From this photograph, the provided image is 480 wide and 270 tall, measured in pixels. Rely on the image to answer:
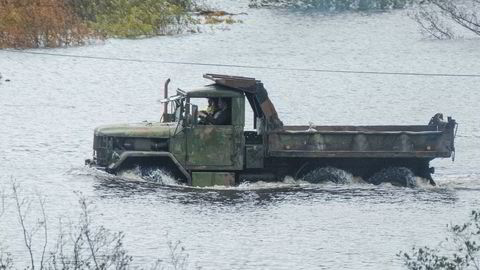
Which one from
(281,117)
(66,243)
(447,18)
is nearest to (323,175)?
(66,243)

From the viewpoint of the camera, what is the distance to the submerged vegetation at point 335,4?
94.0m

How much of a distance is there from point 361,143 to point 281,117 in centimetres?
1813

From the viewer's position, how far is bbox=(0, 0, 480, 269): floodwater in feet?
93.4

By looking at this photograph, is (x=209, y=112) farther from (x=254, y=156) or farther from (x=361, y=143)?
(x=361, y=143)

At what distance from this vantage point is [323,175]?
3191 cm

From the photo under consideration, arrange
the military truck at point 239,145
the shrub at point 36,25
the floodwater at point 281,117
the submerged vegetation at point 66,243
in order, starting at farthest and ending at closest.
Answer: the shrub at point 36,25
the military truck at point 239,145
the floodwater at point 281,117
the submerged vegetation at point 66,243

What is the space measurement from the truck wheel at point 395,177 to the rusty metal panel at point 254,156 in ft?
8.77

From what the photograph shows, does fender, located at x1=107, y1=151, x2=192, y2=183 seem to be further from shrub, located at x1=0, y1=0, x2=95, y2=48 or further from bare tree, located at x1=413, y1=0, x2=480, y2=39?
shrub, located at x1=0, y1=0, x2=95, y2=48

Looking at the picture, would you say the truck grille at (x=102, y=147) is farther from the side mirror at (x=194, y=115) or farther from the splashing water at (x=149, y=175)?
the side mirror at (x=194, y=115)

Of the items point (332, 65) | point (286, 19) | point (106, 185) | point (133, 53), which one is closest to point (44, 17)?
point (133, 53)

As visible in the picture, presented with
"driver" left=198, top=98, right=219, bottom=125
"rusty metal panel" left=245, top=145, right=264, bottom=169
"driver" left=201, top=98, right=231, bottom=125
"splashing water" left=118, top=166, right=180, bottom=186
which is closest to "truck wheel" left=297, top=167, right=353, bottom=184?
"rusty metal panel" left=245, top=145, right=264, bottom=169

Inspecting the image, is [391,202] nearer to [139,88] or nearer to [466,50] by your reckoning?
[139,88]

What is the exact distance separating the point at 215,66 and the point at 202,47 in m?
6.87

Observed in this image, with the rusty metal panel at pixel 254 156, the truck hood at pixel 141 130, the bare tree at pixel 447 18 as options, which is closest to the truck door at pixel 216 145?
the rusty metal panel at pixel 254 156
